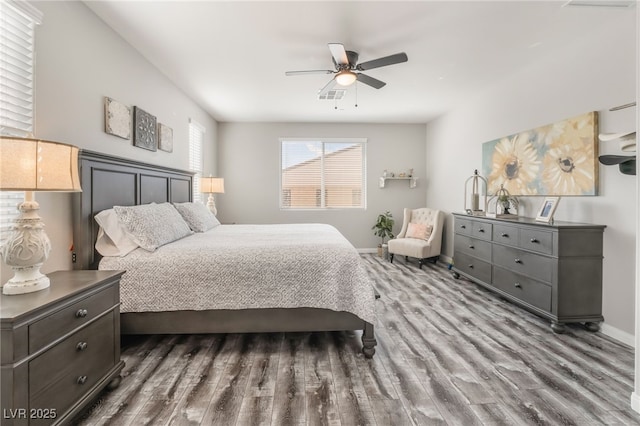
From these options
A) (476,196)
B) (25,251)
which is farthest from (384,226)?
(25,251)

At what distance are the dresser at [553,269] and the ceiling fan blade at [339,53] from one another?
94.2 inches

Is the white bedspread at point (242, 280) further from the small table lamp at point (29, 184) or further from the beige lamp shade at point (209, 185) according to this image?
the beige lamp shade at point (209, 185)

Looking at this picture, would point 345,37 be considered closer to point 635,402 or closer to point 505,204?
point 505,204

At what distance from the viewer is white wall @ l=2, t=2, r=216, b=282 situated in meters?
1.98

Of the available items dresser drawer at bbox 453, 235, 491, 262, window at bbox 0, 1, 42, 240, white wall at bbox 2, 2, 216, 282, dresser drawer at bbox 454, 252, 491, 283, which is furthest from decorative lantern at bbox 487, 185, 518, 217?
window at bbox 0, 1, 42, 240

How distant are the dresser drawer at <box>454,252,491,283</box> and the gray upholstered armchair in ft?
2.40

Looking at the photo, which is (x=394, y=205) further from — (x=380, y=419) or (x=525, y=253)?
(x=380, y=419)

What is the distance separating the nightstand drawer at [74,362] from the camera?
126cm

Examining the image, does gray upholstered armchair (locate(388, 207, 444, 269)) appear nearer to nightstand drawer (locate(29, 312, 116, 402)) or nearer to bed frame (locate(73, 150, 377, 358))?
bed frame (locate(73, 150, 377, 358))

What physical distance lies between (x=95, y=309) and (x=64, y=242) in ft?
2.79

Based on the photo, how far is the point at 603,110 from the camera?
8.55 feet

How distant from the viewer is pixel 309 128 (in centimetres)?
598

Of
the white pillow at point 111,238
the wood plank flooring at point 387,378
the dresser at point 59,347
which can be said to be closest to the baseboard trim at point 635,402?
the wood plank flooring at point 387,378

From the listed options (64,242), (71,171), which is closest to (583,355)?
(71,171)
